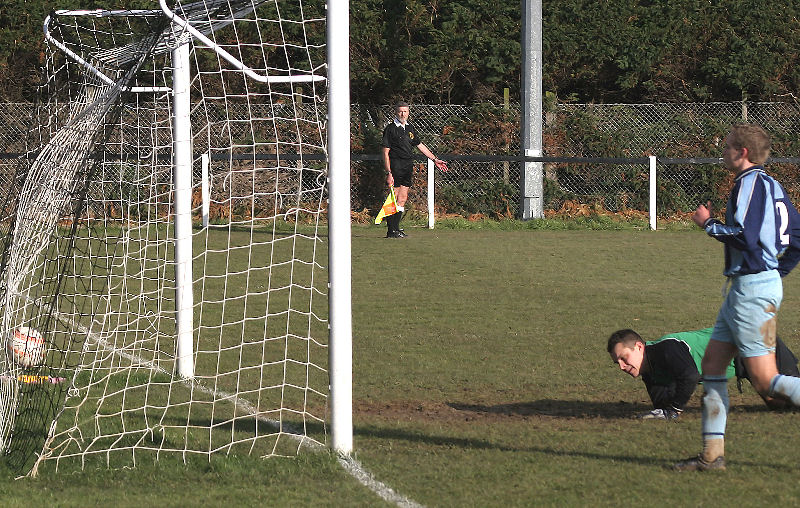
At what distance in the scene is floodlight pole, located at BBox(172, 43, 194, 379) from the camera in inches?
304

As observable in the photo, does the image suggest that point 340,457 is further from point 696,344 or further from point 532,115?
point 532,115

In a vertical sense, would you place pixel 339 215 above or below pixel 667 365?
above

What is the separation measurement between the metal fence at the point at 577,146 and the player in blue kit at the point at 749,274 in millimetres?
16531

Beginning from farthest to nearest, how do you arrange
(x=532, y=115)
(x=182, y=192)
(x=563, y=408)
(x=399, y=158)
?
(x=532, y=115), (x=399, y=158), (x=182, y=192), (x=563, y=408)

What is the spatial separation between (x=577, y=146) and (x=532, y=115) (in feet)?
10.3

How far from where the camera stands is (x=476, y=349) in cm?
916

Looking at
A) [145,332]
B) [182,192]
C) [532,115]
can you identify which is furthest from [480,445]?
[532,115]

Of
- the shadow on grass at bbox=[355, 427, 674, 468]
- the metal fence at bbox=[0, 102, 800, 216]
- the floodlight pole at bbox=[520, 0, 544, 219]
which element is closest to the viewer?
the shadow on grass at bbox=[355, 427, 674, 468]

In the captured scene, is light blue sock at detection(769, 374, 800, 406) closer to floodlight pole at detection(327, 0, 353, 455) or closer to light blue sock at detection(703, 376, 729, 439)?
light blue sock at detection(703, 376, 729, 439)

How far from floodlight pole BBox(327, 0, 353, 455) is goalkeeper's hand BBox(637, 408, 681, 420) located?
1829 mm

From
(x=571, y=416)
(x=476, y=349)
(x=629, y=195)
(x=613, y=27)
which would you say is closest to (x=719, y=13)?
(x=613, y=27)

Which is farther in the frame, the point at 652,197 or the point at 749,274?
the point at 652,197

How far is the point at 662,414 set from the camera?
6.81m

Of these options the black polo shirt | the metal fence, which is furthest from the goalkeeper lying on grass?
the metal fence
